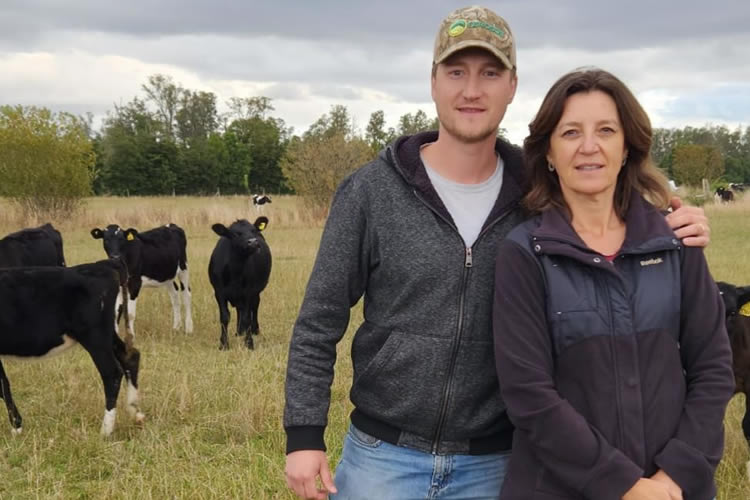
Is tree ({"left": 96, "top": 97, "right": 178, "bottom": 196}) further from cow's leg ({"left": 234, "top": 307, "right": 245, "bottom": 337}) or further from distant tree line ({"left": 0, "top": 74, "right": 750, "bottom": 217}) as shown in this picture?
cow's leg ({"left": 234, "top": 307, "right": 245, "bottom": 337})

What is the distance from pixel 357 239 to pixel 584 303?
765 millimetres

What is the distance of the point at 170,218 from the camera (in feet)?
84.1

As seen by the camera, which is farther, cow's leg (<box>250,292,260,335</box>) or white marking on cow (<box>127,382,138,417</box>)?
cow's leg (<box>250,292,260,335</box>)

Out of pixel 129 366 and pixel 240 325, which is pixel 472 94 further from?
pixel 240 325

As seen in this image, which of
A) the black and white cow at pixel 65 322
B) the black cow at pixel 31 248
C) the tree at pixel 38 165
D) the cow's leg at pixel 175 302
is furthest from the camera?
the tree at pixel 38 165

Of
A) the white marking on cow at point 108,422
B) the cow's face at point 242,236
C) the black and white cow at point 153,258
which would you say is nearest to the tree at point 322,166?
the black and white cow at point 153,258

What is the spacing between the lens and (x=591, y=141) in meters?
2.29

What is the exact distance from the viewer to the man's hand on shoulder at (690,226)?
2299 millimetres

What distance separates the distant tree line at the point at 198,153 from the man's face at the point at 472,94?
9.65 feet

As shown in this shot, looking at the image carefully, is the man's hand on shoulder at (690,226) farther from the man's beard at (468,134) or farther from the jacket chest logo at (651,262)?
the man's beard at (468,134)

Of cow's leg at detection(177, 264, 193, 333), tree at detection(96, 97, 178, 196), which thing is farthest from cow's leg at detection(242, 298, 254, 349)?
tree at detection(96, 97, 178, 196)

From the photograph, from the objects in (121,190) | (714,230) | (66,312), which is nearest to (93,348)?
(66,312)

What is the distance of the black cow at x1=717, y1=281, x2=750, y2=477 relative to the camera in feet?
16.3

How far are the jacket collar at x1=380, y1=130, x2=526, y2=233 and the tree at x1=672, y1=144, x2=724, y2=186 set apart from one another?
54742 mm
